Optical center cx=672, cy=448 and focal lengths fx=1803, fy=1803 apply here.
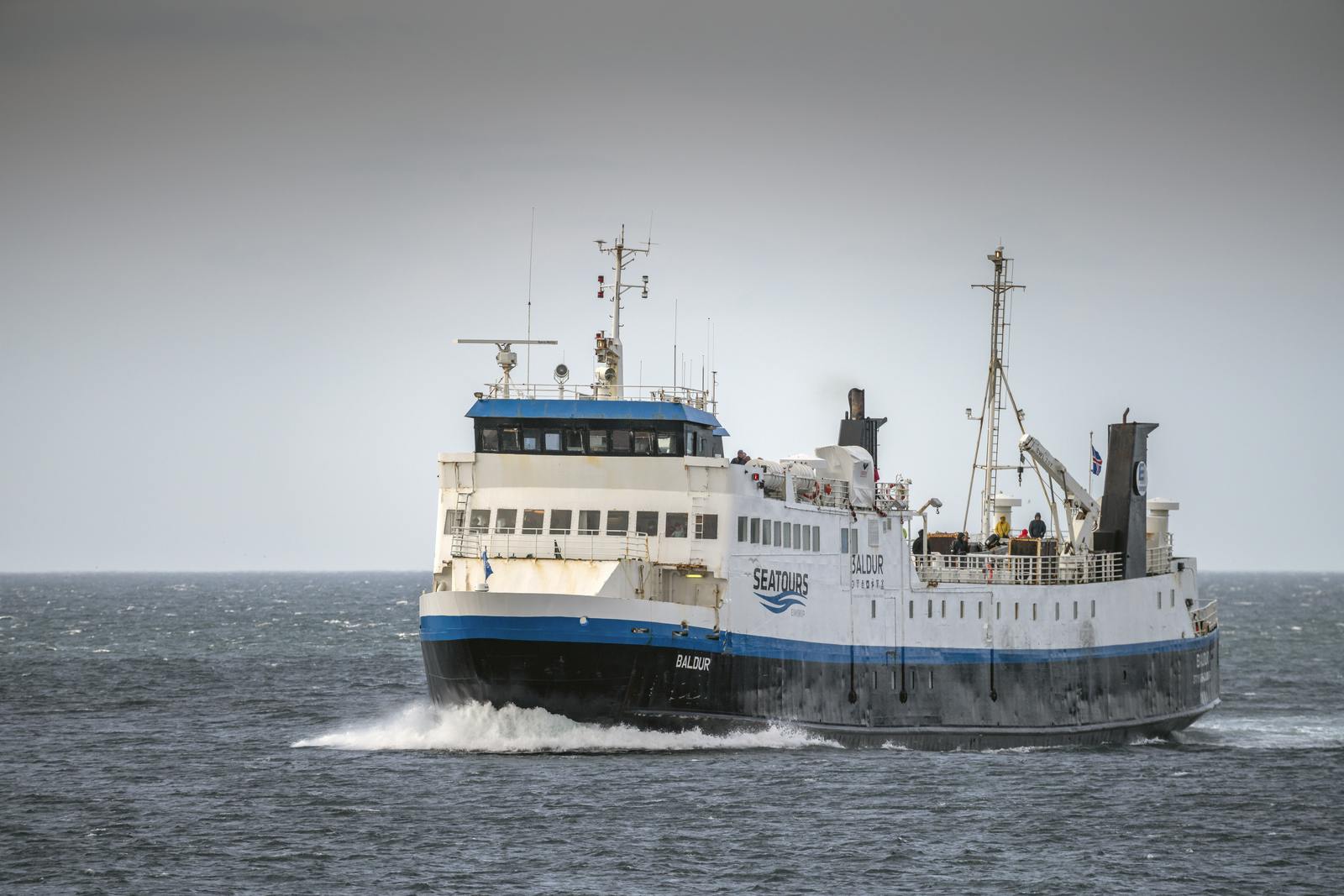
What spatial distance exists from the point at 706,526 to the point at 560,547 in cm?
342

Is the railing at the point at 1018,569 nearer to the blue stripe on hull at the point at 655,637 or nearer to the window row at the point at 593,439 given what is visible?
the blue stripe on hull at the point at 655,637

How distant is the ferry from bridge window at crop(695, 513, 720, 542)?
4 centimetres

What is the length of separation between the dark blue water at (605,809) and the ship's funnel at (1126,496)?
5927 mm

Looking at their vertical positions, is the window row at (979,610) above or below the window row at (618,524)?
below

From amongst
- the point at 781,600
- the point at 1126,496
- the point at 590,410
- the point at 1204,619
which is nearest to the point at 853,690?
the point at 781,600

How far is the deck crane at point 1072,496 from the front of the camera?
5569 centimetres

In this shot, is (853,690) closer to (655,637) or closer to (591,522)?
(655,637)

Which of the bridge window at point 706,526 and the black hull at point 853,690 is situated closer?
the black hull at point 853,690

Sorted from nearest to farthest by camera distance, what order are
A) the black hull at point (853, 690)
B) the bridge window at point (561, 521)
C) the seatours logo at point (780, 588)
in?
the black hull at point (853, 690)
the bridge window at point (561, 521)
the seatours logo at point (780, 588)

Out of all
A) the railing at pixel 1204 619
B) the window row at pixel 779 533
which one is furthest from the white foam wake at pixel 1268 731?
the window row at pixel 779 533

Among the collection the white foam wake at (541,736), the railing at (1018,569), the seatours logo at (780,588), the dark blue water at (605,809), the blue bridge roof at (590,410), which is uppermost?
the blue bridge roof at (590,410)

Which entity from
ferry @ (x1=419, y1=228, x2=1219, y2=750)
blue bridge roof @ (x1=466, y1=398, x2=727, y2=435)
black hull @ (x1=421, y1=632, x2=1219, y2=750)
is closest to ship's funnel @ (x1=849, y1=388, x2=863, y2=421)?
ferry @ (x1=419, y1=228, x2=1219, y2=750)

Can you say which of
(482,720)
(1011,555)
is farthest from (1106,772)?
(482,720)

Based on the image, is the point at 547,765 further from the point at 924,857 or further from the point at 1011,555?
the point at 1011,555
